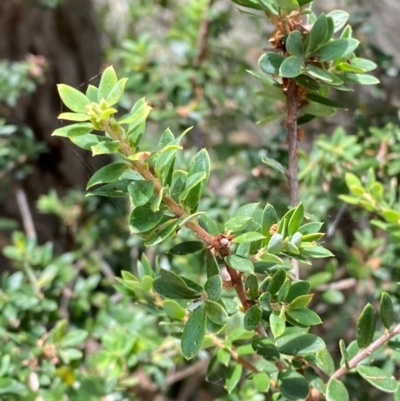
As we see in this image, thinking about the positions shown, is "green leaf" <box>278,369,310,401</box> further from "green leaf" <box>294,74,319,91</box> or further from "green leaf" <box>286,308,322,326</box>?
"green leaf" <box>294,74,319,91</box>

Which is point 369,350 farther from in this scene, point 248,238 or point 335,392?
point 248,238

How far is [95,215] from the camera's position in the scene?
53.7 inches

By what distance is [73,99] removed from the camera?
1.32 feet

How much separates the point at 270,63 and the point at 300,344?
0.26 metres

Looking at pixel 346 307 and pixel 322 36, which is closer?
pixel 322 36

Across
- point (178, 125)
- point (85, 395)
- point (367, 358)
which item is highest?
point (367, 358)

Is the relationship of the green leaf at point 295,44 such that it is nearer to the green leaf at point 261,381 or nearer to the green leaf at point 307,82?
the green leaf at point 307,82

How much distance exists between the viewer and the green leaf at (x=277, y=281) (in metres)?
0.42

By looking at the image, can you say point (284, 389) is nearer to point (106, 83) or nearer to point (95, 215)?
point (106, 83)

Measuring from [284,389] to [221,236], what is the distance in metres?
0.16

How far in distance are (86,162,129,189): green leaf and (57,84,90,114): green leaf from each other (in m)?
0.05

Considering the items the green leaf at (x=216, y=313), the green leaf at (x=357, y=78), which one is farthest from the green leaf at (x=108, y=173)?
the green leaf at (x=357, y=78)

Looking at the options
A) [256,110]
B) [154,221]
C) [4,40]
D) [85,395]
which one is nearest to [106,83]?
[154,221]

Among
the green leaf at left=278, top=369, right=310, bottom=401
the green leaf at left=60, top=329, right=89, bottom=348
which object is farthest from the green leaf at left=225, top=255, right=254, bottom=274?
the green leaf at left=60, top=329, right=89, bottom=348
